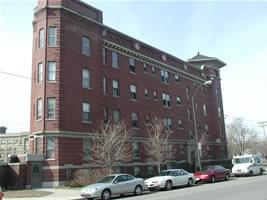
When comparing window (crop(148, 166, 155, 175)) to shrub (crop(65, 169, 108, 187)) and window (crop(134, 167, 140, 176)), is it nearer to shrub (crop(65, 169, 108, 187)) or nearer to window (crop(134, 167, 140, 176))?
window (crop(134, 167, 140, 176))

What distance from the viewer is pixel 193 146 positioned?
170ft

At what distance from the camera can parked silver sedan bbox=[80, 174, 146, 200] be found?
20.7 meters

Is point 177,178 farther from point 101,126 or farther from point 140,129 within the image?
point 140,129

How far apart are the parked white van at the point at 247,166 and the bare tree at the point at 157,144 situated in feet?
26.0

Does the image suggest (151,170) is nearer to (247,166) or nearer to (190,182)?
(247,166)

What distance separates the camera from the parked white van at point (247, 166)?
1486 inches

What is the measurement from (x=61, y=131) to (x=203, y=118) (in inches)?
1269

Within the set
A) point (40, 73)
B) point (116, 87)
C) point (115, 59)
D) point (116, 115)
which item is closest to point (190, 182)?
point (116, 115)

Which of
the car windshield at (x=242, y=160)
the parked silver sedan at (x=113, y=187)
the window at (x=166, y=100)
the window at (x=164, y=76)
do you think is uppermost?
the window at (x=164, y=76)

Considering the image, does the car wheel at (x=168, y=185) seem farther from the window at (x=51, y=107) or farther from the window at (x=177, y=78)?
the window at (x=177, y=78)

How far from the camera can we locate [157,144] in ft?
126

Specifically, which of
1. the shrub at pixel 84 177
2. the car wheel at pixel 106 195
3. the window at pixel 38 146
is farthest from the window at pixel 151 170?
the car wheel at pixel 106 195

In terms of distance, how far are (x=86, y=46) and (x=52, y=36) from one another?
3.97 metres

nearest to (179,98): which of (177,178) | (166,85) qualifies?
(166,85)
